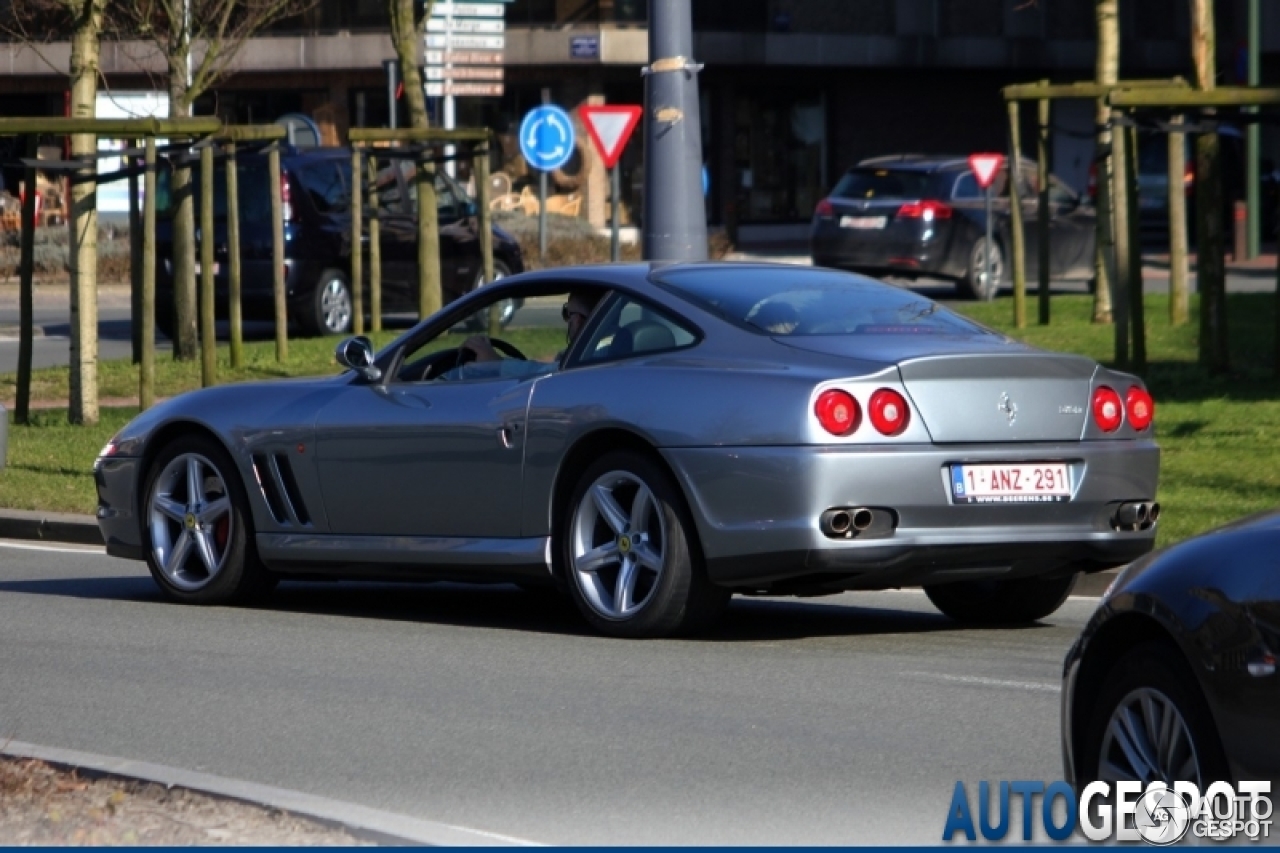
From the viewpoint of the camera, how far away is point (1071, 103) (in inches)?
2238

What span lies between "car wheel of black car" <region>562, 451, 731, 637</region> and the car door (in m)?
0.35

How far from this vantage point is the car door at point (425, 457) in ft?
29.6

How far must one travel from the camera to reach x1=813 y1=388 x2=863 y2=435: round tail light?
8.10m

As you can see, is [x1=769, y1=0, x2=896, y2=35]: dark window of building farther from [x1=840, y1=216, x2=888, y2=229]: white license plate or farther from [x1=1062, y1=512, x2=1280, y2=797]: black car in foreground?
[x1=1062, y1=512, x2=1280, y2=797]: black car in foreground

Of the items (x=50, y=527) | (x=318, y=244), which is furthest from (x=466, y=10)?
(x=50, y=527)

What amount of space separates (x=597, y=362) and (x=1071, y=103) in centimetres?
4956

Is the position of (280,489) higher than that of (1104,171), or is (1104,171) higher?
(1104,171)

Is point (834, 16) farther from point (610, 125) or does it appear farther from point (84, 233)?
point (84, 233)

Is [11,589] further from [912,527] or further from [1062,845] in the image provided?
[1062,845]

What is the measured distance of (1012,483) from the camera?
831cm

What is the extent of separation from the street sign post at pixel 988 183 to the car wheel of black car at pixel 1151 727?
20.9m

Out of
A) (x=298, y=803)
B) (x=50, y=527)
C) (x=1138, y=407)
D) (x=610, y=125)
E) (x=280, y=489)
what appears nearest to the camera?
(x=298, y=803)

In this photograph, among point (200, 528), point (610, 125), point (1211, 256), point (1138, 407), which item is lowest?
point (200, 528)

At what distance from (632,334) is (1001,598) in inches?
70.7
